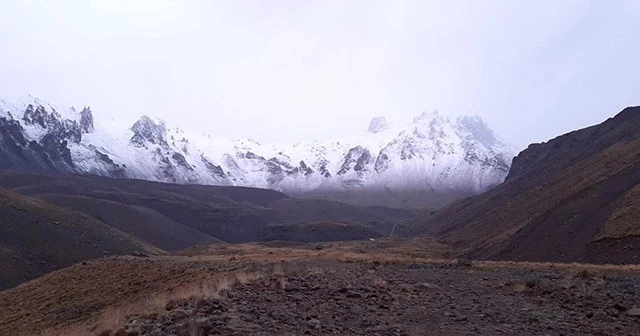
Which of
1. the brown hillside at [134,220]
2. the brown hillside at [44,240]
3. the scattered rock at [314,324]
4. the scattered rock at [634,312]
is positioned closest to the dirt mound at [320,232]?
the brown hillside at [134,220]

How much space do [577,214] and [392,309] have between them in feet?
133

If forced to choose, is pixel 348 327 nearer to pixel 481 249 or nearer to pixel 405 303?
pixel 405 303

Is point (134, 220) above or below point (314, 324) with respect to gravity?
above

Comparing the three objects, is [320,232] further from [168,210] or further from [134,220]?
[168,210]

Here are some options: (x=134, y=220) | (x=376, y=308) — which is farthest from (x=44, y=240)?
(x=376, y=308)

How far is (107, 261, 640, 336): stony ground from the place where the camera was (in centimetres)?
1102

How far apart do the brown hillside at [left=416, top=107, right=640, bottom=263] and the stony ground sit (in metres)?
22.1

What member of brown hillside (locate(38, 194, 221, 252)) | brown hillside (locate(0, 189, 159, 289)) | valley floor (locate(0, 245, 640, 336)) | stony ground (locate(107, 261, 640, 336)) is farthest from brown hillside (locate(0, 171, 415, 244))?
stony ground (locate(107, 261, 640, 336))

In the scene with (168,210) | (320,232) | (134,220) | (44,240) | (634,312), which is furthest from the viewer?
(168,210)

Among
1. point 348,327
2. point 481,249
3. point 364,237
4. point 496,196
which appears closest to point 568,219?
point 481,249

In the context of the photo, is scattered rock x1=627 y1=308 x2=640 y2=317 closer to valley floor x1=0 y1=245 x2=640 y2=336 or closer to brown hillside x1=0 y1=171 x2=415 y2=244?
valley floor x1=0 y1=245 x2=640 y2=336

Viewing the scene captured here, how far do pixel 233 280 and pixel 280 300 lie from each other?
10.1 feet

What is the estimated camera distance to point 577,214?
4941 centimetres

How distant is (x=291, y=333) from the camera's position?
10.4 meters
